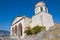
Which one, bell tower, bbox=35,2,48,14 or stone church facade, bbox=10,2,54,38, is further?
bell tower, bbox=35,2,48,14

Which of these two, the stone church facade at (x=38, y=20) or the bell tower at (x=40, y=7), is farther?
the bell tower at (x=40, y=7)

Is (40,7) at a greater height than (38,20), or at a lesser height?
greater

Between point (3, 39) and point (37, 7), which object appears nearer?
point (3, 39)

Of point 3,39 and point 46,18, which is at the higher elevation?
point 46,18

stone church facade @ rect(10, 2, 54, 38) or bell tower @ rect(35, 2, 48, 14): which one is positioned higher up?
bell tower @ rect(35, 2, 48, 14)

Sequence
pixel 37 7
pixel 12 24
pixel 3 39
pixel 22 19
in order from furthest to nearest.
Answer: pixel 12 24
pixel 22 19
pixel 37 7
pixel 3 39

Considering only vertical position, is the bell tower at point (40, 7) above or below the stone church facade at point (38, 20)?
above

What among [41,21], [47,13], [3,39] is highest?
[47,13]

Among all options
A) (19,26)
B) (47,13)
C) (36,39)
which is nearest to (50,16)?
(47,13)

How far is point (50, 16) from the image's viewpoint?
152 feet

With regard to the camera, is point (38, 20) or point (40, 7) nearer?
point (38, 20)

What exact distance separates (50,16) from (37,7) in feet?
21.0

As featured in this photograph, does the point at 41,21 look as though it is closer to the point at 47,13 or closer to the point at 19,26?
the point at 47,13

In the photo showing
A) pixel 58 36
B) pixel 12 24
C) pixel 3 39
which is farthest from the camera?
pixel 12 24
